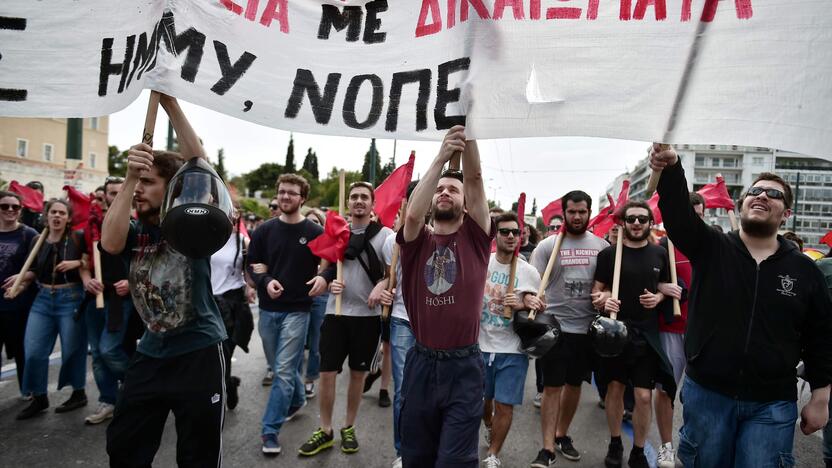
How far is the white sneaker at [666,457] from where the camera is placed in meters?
4.10

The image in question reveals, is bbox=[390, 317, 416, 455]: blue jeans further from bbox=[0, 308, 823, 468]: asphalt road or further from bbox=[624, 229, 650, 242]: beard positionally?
bbox=[624, 229, 650, 242]: beard

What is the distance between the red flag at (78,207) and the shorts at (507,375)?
446 cm

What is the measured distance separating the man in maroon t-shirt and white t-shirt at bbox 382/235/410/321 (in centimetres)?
138

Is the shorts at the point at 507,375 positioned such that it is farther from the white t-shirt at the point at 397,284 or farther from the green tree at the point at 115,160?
the green tree at the point at 115,160

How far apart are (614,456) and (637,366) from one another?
807 mm

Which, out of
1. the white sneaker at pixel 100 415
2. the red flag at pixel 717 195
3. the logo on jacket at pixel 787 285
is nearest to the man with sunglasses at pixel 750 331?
the logo on jacket at pixel 787 285

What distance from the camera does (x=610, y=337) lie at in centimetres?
393

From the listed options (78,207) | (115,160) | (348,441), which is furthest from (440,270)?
(115,160)

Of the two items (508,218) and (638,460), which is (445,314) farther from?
(638,460)

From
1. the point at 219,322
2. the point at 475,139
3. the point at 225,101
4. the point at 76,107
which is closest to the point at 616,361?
the point at 475,139

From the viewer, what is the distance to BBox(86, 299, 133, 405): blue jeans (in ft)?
14.8

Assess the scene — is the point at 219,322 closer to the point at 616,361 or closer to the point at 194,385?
the point at 194,385

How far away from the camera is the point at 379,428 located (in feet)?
15.5

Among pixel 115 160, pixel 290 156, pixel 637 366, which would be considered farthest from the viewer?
pixel 290 156
